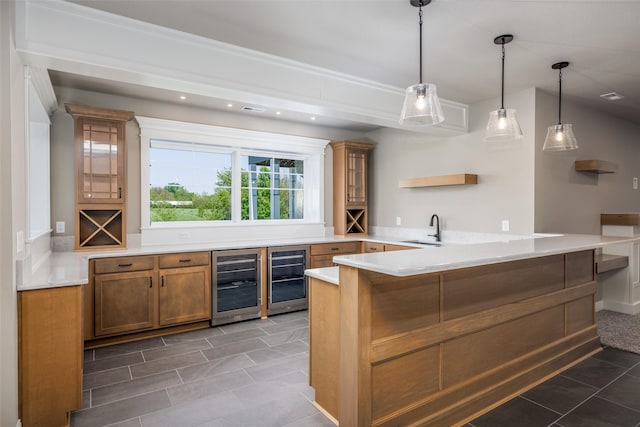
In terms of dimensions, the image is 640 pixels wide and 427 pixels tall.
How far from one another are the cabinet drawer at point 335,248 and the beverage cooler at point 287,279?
0.15 m

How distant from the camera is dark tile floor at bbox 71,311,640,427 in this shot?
2.28 meters

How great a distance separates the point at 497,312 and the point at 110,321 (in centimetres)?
337

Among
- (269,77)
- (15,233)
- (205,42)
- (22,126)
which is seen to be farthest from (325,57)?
(15,233)

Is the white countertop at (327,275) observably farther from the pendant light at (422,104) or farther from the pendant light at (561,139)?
the pendant light at (561,139)

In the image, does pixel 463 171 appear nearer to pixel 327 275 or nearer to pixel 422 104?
pixel 422 104

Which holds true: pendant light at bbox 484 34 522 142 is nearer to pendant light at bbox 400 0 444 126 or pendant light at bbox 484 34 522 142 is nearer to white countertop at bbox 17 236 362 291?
pendant light at bbox 400 0 444 126

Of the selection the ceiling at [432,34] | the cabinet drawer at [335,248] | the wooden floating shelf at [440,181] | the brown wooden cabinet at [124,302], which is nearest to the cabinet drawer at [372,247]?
the cabinet drawer at [335,248]

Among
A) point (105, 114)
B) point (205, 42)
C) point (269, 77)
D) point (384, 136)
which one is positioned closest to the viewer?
point (205, 42)

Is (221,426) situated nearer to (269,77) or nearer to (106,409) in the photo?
(106,409)

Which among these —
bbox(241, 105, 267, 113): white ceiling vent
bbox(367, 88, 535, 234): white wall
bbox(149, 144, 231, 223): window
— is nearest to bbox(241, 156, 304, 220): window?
bbox(149, 144, 231, 223): window

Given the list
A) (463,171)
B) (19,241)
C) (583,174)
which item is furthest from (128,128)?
(583,174)

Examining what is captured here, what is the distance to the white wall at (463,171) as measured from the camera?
3988mm

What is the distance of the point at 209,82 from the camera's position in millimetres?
2793

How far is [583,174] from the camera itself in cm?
458
